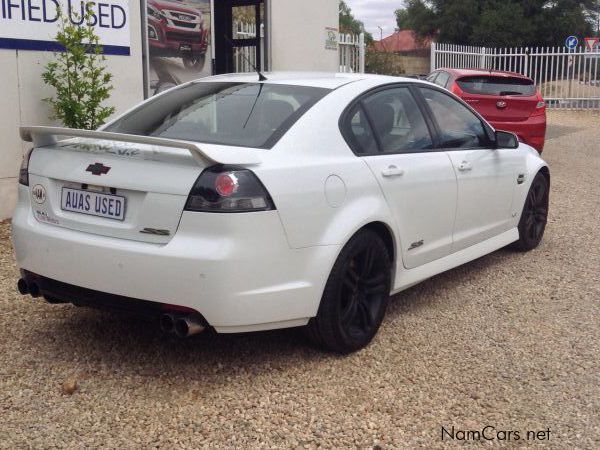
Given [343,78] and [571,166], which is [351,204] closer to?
[343,78]

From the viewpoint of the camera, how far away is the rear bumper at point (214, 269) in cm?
349

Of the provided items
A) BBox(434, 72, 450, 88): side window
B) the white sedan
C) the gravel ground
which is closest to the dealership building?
BBox(434, 72, 450, 88): side window

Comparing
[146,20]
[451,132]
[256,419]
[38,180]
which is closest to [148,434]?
[256,419]

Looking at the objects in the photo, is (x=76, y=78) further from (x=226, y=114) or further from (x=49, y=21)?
(x=226, y=114)

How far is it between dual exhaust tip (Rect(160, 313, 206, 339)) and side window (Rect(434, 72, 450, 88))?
9.36 m

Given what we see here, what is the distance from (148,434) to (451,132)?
302cm

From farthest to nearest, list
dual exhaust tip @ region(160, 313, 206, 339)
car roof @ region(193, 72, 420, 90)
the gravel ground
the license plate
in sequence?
car roof @ region(193, 72, 420, 90) → the license plate → dual exhaust tip @ region(160, 313, 206, 339) → the gravel ground

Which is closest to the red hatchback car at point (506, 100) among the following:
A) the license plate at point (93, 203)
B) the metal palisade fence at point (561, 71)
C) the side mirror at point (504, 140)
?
the side mirror at point (504, 140)

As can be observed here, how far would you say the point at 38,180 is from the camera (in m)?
4.05

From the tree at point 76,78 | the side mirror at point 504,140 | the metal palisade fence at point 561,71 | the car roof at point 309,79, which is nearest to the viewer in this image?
the car roof at point 309,79

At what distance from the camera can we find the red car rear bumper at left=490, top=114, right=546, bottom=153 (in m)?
11.3

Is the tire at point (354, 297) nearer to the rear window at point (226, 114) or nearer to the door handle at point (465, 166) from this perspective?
the rear window at point (226, 114)

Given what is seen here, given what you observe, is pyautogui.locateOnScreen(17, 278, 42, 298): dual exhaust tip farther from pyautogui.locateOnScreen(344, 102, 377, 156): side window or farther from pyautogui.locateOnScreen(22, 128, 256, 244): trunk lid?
pyautogui.locateOnScreen(344, 102, 377, 156): side window

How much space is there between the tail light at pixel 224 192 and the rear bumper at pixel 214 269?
0.14 ft
